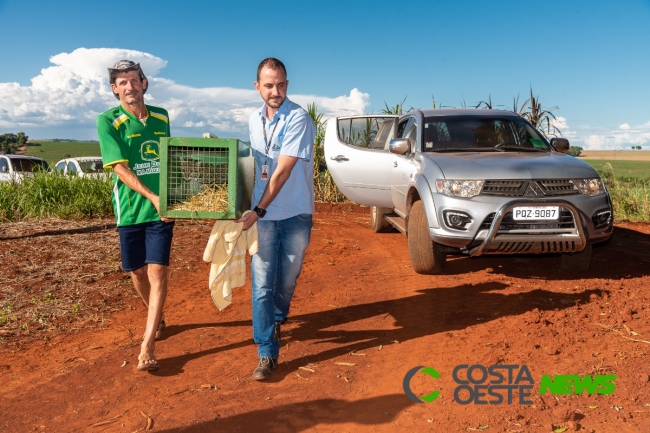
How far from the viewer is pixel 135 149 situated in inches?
169

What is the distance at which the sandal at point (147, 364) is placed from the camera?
4.27 metres

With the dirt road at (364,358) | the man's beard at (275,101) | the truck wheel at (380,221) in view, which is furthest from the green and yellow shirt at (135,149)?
the truck wheel at (380,221)

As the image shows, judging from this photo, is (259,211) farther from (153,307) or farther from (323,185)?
(323,185)

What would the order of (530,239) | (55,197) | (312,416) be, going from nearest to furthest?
1. (312,416)
2. (530,239)
3. (55,197)

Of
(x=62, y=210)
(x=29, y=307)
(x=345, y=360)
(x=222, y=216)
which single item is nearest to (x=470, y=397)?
(x=345, y=360)

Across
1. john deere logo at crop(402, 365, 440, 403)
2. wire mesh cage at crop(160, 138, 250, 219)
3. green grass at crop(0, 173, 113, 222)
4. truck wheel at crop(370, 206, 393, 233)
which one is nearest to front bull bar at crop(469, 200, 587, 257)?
john deere logo at crop(402, 365, 440, 403)

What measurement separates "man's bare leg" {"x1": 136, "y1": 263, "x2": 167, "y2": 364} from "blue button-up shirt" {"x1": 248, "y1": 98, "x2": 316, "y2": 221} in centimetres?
90

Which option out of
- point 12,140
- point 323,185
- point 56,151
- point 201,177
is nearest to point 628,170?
point 323,185

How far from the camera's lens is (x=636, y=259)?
7.48 meters

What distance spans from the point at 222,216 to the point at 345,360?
148 centimetres

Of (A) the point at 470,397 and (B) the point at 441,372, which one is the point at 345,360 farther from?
(A) the point at 470,397

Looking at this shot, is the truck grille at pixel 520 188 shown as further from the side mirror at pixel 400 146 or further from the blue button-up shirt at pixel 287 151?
the blue button-up shirt at pixel 287 151

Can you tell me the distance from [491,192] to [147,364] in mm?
3567

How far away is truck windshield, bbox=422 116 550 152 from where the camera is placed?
699 cm
